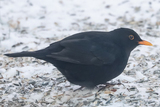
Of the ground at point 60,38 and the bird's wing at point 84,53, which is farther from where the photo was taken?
the ground at point 60,38

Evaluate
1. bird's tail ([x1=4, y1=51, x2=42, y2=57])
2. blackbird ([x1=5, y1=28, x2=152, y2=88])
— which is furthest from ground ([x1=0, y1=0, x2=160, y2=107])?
bird's tail ([x1=4, y1=51, x2=42, y2=57])

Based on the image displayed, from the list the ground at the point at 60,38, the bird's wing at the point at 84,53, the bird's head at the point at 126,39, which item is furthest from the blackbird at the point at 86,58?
the ground at the point at 60,38

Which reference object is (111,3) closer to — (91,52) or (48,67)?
(48,67)

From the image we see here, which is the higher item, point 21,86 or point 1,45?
point 1,45

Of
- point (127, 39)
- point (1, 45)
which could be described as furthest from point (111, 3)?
point (127, 39)

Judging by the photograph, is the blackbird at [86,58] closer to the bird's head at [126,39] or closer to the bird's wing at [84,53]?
the bird's wing at [84,53]

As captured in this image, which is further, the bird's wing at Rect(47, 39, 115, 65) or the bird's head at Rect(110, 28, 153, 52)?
the bird's head at Rect(110, 28, 153, 52)

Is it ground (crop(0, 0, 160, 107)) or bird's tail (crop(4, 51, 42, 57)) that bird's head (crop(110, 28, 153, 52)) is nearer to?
ground (crop(0, 0, 160, 107))
